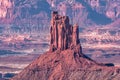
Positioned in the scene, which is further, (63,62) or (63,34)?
(63,34)

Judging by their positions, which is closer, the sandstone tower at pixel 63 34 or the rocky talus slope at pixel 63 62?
the rocky talus slope at pixel 63 62

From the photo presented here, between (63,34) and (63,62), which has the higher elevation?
(63,34)

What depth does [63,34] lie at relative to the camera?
113 meters

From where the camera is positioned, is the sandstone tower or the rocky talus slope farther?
the sandstone tower

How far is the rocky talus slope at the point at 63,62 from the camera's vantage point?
106875 millimetres

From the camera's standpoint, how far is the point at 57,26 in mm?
114125

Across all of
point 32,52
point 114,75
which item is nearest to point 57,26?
point 114,75

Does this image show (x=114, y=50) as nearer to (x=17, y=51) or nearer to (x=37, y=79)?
(x=17, y=51)

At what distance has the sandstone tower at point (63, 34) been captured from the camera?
112 metres

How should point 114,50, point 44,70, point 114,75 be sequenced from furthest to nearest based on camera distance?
point 114,50
point 44,70
point 114,75

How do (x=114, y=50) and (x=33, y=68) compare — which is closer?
(x=33, y=68)

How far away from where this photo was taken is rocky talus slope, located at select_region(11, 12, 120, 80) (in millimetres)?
106875

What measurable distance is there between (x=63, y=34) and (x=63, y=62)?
11.0 ft

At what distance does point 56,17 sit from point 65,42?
3.39 metres
